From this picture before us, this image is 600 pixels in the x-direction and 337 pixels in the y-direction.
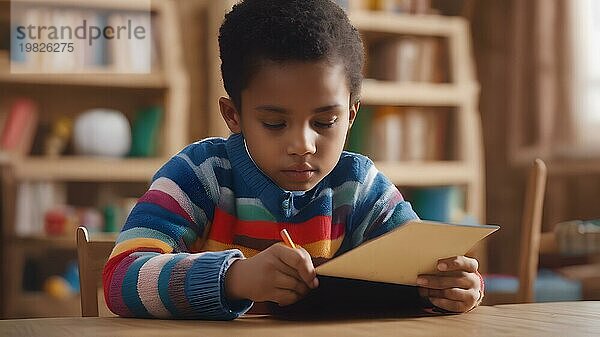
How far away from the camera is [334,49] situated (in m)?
1.01

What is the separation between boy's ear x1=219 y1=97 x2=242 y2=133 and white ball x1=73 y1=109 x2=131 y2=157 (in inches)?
90.5

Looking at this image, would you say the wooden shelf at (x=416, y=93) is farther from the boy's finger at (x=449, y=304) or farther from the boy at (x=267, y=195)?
the boy's finger at (x=449, y=304)

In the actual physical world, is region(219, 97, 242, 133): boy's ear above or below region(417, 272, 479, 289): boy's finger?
above

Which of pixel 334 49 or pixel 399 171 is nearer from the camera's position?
pixel 334 49

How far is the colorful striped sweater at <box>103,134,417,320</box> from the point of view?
95 cm

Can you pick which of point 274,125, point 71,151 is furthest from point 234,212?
point 71,151

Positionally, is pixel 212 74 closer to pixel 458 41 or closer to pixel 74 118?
pixel 74 118

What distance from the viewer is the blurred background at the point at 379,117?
3262mm

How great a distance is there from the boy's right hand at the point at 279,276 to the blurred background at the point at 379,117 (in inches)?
84.6

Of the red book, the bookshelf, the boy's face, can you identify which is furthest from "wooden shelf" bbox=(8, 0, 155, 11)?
the boy's face

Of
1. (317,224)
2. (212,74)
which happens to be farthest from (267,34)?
(212,74)

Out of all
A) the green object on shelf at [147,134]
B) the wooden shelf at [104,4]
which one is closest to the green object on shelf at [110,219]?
the green object on shelf at [147,134]

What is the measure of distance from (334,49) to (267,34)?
0.26 ft

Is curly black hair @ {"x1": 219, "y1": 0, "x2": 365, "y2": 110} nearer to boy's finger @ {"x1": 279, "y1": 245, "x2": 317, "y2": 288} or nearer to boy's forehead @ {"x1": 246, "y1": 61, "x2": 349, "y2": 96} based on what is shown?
boy's forehead @ {"x1": 246, "y1": 61, "x2": 349, "y2": 96}
